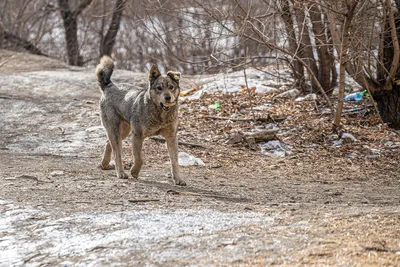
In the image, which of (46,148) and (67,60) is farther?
(67,60)

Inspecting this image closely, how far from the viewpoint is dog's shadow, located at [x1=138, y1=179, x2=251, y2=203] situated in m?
7.47

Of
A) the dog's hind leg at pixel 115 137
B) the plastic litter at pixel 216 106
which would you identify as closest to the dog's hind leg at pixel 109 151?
the dog's hind leg at pixel 115 137

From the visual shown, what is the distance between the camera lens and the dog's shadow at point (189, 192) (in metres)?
7.47

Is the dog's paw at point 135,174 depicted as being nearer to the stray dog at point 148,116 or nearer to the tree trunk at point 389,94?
the stray dog at point 148,116

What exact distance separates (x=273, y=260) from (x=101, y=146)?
7351mm

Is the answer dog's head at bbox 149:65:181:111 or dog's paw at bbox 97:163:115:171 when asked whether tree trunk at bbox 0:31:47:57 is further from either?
dog's head at bbox 149:65:181:111

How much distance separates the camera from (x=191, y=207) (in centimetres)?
651

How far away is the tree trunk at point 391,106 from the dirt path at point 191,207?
1.72 metres

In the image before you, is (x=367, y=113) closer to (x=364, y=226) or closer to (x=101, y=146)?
(x=101, y=146)

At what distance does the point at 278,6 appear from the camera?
1147 centimetres

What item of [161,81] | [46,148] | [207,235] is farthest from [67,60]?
[207,235]

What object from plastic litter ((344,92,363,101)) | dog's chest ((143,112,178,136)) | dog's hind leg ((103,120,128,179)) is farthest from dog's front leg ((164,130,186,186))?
plastic litter ((344,92,363,101))

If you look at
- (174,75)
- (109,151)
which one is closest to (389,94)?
(174,75)

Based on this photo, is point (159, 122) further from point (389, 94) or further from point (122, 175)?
point (389, 94)
